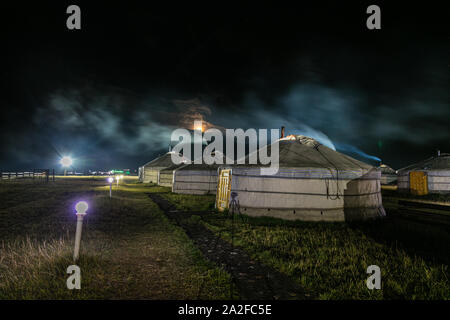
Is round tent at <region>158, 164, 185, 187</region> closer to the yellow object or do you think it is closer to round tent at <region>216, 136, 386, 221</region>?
round tent at <region>216, 136, 386, 221</region>

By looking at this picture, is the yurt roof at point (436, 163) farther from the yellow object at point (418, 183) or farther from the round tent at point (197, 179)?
the round tent at point (197, 179)

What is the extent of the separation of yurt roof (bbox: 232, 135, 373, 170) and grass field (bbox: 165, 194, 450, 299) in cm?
197

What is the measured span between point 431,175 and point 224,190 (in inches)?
693

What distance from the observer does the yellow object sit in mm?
16688

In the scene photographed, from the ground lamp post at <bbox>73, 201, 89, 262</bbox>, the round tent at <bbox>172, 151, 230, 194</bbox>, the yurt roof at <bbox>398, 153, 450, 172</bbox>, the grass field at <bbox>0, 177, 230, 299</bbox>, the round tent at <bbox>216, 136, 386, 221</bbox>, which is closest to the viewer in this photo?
the grass field at <bbox>0, 177, 230, 299</bbox>

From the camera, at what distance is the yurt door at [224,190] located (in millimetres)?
8828

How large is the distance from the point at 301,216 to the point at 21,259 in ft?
22.7

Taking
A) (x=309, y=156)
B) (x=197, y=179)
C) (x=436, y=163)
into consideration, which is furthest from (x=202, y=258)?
(x=436, y=163)

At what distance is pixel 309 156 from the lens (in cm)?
803

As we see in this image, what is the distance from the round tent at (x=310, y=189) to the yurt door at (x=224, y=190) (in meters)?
0.69

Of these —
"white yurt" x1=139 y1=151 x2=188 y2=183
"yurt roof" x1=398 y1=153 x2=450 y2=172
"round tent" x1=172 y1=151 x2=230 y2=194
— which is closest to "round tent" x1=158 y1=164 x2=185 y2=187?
"white yurt" x1=139 y1=151 x2=188 y2=183
